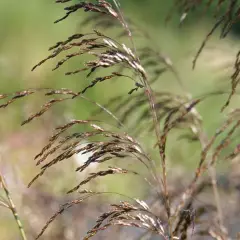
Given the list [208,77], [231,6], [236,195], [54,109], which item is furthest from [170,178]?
[208,77]

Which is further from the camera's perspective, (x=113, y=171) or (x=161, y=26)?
(x=161, y=26)

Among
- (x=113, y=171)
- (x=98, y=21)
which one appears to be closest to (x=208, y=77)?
(x=98, y=21)

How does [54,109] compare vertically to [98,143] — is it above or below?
below

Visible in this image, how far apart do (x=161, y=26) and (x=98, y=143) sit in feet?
34.0

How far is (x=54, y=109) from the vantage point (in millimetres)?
4832

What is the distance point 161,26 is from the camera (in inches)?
474

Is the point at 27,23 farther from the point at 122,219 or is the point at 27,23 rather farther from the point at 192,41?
the point at 122,219

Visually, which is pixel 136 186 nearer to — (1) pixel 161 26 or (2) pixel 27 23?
(2) pixel 27 23

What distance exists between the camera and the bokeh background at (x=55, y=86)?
14.9 feet

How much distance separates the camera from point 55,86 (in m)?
8.80

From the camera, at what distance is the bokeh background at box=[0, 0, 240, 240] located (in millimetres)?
4555

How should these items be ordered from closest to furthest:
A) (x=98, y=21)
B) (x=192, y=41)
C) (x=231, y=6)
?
(x=231, y=6) → (x=98, y=21) → (x=192, y=41)

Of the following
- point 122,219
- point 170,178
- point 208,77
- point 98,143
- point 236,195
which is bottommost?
point 208,77

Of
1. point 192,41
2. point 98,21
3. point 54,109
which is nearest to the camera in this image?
point 98,21
